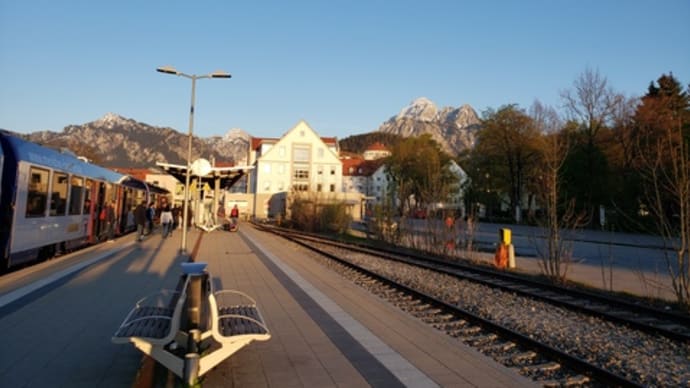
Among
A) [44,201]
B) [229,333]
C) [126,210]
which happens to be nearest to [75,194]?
[44,201]

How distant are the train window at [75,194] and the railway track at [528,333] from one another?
8.49 meters

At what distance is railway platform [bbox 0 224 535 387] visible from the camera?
479 cm

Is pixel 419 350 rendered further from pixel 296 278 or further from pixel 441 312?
pixel 296 278

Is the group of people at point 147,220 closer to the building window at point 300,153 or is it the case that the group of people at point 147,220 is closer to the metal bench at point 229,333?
the metal bench at point 229,333

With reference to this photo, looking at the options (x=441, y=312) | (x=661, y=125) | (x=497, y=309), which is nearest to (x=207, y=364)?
(x=441, y=312)

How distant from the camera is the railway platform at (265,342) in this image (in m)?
4.79

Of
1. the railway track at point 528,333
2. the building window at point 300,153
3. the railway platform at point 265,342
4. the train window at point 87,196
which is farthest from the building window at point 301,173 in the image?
the railway platform at point 265,342

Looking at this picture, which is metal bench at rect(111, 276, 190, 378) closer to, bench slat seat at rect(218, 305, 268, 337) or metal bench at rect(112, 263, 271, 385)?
metal bench at rect(112, 263, 271, 385)

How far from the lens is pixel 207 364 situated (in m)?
4.52

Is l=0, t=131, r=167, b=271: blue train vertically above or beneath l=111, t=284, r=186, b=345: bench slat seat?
above

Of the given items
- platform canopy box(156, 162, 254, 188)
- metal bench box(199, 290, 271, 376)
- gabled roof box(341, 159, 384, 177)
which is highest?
gabled roof box(341, 159, 384, 177)

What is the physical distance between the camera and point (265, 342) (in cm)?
612

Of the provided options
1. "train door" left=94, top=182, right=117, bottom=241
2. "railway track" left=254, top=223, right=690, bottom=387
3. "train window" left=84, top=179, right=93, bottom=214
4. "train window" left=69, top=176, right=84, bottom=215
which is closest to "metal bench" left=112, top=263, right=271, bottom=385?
"railway track" left=254, top=223, right=690, bottom=387

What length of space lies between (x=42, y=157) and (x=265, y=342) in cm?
949
